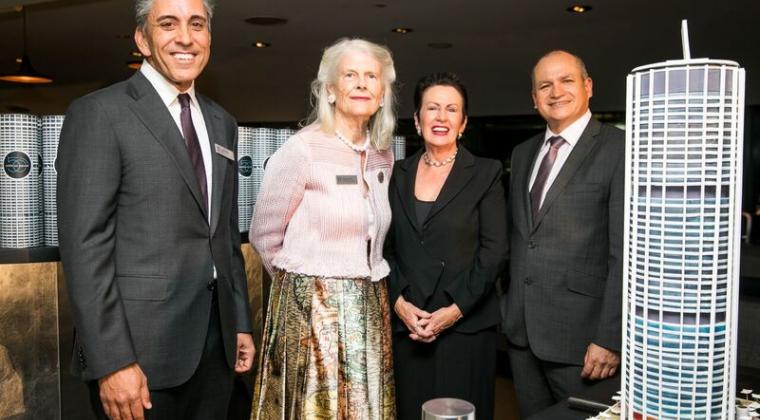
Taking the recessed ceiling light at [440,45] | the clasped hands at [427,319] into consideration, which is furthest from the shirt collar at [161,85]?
the recessed ceiling light at [440,45]

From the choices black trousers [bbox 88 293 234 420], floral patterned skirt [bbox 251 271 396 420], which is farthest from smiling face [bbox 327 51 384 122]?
black trousers [bbox 88 293 234 420]

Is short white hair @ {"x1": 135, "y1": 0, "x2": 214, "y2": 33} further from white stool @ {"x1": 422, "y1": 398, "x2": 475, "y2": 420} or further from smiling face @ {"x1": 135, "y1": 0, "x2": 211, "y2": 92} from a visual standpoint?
white stool @ {"x1": 422, "y1": 398, "x2": 475, "y2": 420}

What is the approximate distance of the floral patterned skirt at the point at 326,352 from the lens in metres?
2.23

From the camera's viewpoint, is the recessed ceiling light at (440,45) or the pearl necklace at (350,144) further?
the recessed ceiling light at (440,45)

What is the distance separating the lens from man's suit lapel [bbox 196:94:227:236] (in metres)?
1.86

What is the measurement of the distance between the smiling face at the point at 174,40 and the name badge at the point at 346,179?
2.04ft

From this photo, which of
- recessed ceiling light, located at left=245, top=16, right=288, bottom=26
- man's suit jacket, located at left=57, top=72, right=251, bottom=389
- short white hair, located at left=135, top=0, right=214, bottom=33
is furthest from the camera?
recessed ceiling light, located at left=245, top=16, right=288, bottom=26

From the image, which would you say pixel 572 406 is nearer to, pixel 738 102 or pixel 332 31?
pixel 738 102

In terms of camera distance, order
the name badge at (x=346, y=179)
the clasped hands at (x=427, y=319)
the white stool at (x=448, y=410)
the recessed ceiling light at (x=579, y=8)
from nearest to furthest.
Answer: the white stool at (x=448, y=410), the name badge at (x=346, y=179), the clasped hands at (x=427, y=319), the recessed ceiling light at (x=579, y=8)

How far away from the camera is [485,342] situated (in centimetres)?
250

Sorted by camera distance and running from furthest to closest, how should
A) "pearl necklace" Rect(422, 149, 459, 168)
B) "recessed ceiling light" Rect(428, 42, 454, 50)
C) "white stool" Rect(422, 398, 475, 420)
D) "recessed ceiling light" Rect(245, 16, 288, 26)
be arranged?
"recessed ceiling light" Rect(428, 42, 454, 50)
"recessed ceiling light" Rect(245, 16, 288, 26)
"pearl necklace" Rect(422, 149, 459, 168)
"white stool" Rect(422, 398, 475, 420)

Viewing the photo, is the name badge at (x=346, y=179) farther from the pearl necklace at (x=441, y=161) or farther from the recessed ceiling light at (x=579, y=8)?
the recessed ceiling light at (x=579, y=8)

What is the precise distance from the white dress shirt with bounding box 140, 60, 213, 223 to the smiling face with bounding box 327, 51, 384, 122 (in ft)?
1.76

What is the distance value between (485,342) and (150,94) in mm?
1457
